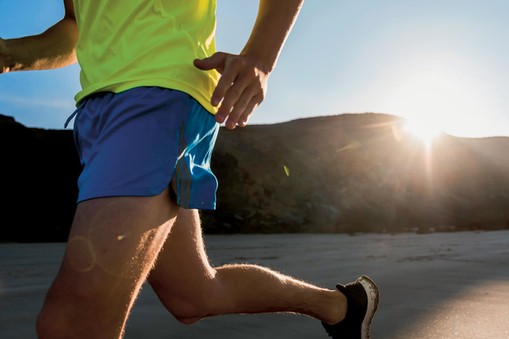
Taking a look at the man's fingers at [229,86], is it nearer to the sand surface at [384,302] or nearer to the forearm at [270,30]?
the forearm at [270,30]

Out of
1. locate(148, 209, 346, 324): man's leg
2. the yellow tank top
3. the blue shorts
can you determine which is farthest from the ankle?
the yellow tank top

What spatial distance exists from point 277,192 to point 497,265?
995cm

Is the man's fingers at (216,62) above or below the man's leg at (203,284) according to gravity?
above

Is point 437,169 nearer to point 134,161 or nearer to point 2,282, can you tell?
point 2,282

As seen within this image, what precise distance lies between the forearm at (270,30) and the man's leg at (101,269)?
1.38ft

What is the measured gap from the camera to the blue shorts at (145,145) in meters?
1.22

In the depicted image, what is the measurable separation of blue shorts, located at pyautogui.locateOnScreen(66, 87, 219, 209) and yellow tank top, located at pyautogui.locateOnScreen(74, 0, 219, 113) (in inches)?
1.4

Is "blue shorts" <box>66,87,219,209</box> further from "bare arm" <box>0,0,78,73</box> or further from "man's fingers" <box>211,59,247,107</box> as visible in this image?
"bare arm" <box>0,0,78,73</box>

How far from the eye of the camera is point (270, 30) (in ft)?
4.57

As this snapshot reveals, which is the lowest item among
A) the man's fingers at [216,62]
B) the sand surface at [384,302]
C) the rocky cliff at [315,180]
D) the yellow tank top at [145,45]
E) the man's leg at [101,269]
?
the rocky cliff at [315,180]

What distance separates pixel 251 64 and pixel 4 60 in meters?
0.94

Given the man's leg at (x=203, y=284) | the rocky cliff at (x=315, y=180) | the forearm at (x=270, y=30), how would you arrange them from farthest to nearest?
1. the rocky cliff at (x=315, y=180)
2. the man's leg at (x=203, y=284)
3. the forearm at (x=270, y=30)

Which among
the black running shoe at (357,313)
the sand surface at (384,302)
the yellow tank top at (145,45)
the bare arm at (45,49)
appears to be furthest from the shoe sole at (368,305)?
the bare arm at (45,49)

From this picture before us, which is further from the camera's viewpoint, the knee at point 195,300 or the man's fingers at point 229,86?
the knee at point 195,300
